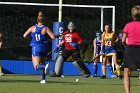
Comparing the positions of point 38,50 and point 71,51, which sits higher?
point 38,50

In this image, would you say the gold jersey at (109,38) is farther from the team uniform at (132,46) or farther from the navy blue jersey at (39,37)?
the team uniform at (132,46)

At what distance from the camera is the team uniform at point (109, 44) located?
19688mm

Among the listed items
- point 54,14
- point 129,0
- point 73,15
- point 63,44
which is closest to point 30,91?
point 63,44

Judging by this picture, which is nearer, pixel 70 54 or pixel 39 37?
pixel 39 37

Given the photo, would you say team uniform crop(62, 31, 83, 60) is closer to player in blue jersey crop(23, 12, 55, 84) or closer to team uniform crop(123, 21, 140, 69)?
player in blue jersey crop(23, 12, 55, 84)

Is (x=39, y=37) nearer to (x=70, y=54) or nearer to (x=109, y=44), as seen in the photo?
(x=70, y=54)

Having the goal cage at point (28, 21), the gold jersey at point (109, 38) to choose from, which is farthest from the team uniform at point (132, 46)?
the goal cage at point (28, 21)

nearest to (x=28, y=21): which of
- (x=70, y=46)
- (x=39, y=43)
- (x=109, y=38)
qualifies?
(x=109, y=38)

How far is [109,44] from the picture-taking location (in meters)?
19.8

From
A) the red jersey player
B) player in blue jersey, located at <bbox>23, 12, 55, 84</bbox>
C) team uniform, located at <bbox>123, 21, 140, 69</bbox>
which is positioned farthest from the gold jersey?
team uniform, located at <bbox>123, 21, 140, 69</bbox>

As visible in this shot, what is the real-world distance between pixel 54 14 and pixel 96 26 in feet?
13.8

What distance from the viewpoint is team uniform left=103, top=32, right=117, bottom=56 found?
19.7m

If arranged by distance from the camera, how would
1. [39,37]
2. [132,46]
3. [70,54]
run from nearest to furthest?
1. [132,46]
2. [39,37]
3. [70,54]

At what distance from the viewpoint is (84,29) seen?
3450cm
